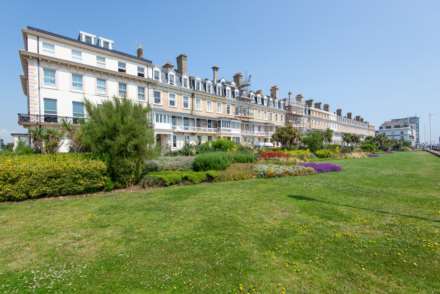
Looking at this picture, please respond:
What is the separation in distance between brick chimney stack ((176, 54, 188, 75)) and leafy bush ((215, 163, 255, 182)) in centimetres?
2458

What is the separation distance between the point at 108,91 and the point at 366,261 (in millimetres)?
28433

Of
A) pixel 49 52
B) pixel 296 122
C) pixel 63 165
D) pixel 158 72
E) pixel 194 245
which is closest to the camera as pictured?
pixel 194 245

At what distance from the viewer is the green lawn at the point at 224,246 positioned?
10.2 feet

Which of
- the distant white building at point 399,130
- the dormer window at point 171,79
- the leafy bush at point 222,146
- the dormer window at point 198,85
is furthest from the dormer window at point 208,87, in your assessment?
the distant white building at point 399,130

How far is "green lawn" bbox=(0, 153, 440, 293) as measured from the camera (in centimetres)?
310

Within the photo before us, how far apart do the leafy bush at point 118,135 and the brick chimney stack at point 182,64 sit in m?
24.7

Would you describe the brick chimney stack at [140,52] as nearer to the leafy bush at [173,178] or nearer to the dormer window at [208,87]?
the dormer window at [208,87]

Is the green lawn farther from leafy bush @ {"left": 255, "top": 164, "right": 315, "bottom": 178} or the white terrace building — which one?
the white terrace building

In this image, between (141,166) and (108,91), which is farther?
(108,91)

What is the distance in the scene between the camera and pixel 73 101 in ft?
72.9

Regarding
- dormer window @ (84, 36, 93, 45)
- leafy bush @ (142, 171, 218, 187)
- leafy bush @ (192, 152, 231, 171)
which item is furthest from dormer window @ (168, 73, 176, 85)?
leafy bush @ (142, 171, 218, 187)

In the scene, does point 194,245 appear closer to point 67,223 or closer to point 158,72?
point 67,223

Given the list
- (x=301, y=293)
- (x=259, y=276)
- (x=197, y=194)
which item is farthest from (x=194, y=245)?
(x=197, y=194)

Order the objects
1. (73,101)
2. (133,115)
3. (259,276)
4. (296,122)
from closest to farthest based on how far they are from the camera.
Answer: (259,276) < (133,115) < (73,101) < (296,122)
